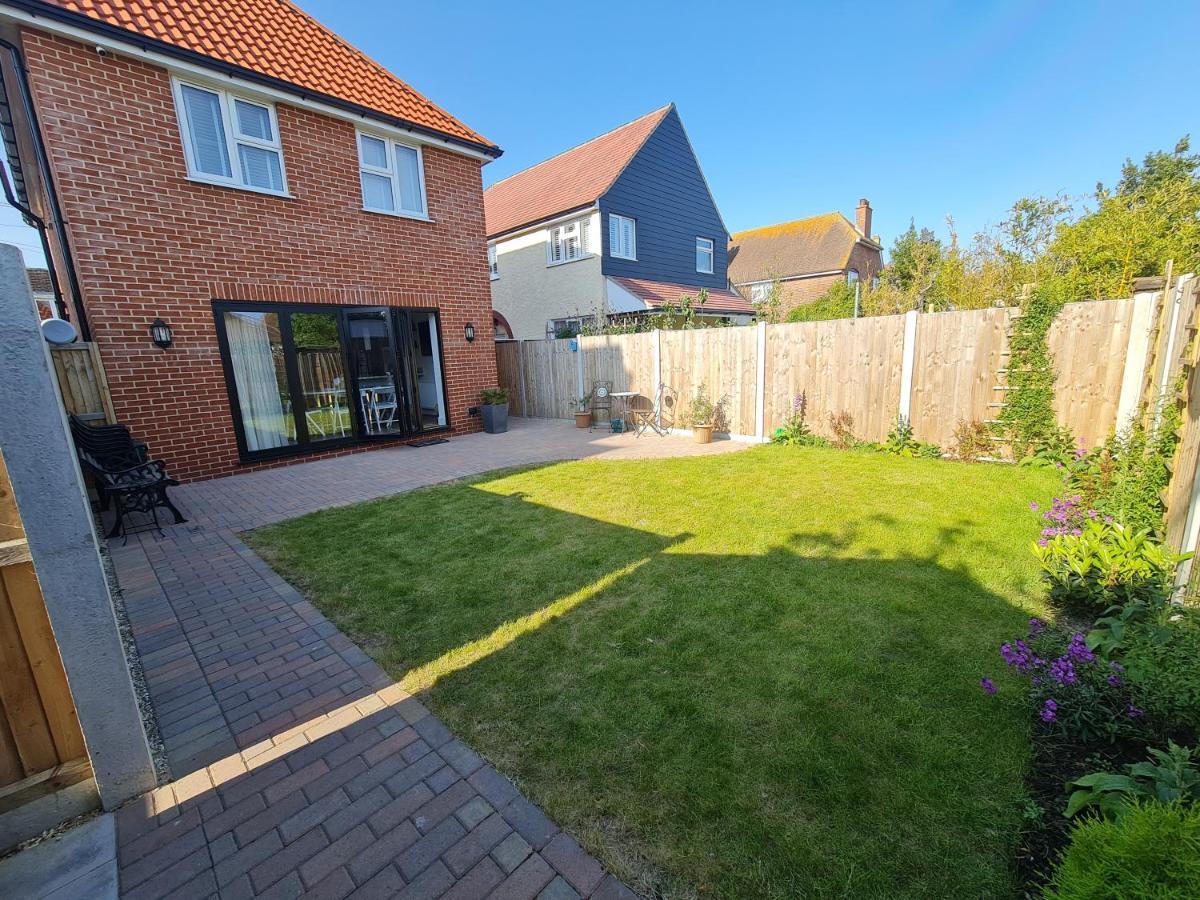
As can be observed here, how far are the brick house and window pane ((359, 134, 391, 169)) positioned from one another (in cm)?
2

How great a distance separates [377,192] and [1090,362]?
11694mm

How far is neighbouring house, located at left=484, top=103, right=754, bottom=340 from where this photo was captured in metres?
16.7

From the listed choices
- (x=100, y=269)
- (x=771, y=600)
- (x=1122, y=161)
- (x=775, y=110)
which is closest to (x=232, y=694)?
(x=771, y=600)

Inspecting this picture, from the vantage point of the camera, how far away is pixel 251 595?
3.99 m

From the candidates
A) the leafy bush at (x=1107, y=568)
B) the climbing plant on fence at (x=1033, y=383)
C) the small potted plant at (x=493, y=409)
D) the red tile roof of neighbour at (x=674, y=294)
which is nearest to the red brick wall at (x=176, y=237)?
the small potted plant at (x=493, y=409)

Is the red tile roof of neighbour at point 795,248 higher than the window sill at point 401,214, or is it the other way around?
the red tile roof of neighbour at point 795,248

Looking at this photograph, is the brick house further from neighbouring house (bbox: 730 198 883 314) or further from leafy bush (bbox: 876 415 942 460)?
neighbouring house (bbox: 730 198 883 314)

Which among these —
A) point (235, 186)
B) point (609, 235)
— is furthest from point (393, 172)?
point (609, 235)

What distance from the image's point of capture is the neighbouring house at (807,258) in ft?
93.7

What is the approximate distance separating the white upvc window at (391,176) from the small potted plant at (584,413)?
5.28 meters

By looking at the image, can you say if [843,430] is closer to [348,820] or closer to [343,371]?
[348,820]

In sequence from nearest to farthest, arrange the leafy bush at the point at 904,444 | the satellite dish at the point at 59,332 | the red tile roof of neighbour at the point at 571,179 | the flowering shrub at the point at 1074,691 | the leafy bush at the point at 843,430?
the flowering shrub at the point at 1074,691 < the satellite dish at the point at 59,332 < the leafy bush at the point at 904,444 < the leafy bush at the point at 843,430 < the red tile roof of neighbour at the point at 571,179

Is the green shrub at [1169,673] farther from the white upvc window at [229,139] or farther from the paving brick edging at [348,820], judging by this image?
the white upvc window at [229,139]

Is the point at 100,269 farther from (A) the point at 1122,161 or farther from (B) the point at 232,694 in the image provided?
(A) the point at 1122,161
